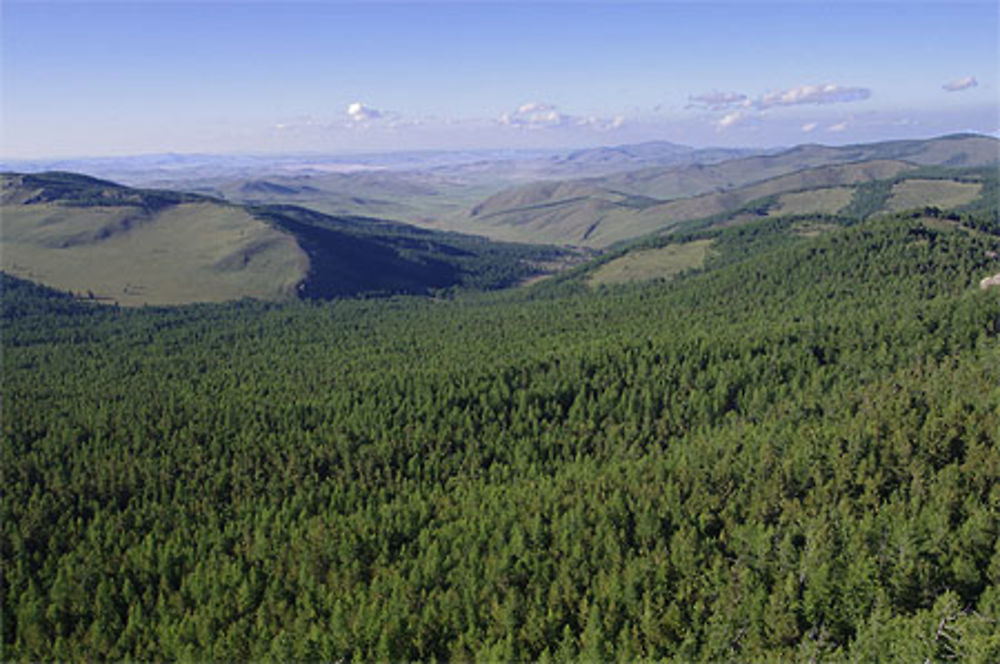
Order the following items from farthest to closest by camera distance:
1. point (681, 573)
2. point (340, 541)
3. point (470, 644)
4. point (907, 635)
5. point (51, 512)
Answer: point (51, 512)
point (340, 541)
point (681, 573)
point (470, 644)
point (907, 635)

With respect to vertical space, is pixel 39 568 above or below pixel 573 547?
below

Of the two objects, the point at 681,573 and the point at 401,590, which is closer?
the point at 681,573

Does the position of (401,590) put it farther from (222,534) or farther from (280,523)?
(222,534)

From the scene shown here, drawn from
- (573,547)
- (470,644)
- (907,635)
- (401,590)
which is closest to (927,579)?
(907,635)

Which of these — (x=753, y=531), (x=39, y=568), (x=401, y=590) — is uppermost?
(x=753, y=531)

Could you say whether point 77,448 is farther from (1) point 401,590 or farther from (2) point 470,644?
(2) point 470,644

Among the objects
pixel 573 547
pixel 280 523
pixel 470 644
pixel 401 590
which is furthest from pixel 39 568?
pixel 573 547

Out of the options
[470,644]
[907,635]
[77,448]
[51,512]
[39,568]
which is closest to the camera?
[907,635]
